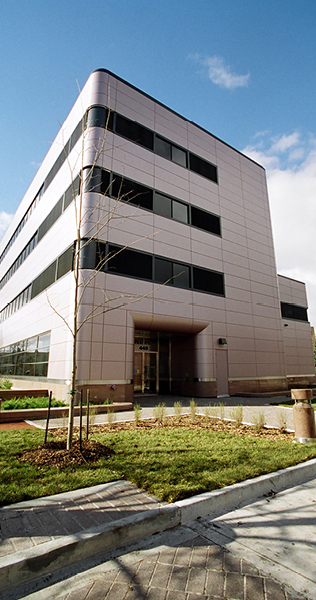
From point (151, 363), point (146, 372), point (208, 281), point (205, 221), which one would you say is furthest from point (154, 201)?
point (146, 372)

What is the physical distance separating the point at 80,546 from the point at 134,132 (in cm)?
2028

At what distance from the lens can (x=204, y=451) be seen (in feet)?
20.8

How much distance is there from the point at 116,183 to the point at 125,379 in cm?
1044

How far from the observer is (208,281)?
20.7 m

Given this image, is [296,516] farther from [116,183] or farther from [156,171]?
[156,171]

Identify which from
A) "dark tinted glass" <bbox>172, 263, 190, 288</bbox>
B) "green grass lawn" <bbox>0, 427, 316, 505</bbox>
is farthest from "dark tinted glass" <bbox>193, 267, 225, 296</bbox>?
"green grass lawn" <bbox>0, 427, 316, 505</bbox>

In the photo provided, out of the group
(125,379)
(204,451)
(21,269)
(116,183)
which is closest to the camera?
(204,451)

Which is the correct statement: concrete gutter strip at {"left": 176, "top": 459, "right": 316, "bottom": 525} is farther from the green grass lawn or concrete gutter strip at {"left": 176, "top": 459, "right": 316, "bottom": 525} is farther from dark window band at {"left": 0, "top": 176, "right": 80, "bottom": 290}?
dark window band at {"left": 0, "top": 176, "right": 80, "bottom": 290}

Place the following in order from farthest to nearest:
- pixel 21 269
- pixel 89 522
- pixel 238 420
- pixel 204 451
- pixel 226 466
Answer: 1. pixel 21 269
2. pixel 238 420
3. pixel 204 451
4. pixel 226 466
5. pixel 89 522

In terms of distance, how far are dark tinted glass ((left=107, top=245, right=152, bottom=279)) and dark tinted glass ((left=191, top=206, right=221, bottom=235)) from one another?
530 centimetres

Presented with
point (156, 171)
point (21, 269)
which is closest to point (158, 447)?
point (156, 171)

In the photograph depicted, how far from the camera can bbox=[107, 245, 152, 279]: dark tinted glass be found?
1616cm

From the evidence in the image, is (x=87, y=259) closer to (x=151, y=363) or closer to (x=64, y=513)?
(x=151, y=363)

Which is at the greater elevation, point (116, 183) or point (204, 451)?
point (116, 183)
